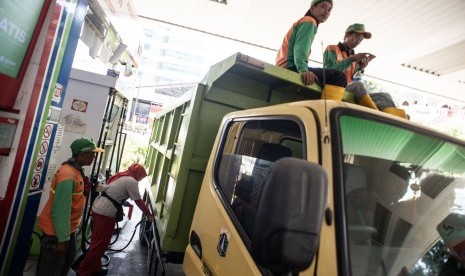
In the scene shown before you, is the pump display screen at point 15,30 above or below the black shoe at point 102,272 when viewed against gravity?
above

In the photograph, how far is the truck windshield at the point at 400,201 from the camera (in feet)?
4.20

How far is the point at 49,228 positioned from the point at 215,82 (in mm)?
2207

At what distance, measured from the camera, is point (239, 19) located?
5.36 metres

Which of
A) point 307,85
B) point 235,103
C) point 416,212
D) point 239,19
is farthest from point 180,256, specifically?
point 239,19

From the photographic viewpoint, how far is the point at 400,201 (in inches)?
55.1

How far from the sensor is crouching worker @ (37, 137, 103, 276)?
3057 mm

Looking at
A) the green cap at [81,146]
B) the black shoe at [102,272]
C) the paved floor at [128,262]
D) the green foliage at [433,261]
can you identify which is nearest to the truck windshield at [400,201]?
the green foliage at [433,261]

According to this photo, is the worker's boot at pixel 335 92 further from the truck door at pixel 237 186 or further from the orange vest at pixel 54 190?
the orange vest at pixel 54 190

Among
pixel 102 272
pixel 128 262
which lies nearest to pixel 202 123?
pixel 102 272

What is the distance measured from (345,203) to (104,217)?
3.44 m

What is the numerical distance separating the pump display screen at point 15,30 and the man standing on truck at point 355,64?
2234mm

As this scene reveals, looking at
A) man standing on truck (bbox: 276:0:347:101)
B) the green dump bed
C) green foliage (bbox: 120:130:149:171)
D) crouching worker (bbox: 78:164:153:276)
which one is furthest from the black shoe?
green foliage (bbox: 120:130:149:171)

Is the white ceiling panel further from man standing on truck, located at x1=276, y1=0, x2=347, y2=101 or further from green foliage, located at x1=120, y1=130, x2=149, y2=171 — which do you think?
green foliage, located at x1=120, y1=130, x2=149, y2=171

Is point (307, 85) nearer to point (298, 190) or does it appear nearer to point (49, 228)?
point (298, 190)
